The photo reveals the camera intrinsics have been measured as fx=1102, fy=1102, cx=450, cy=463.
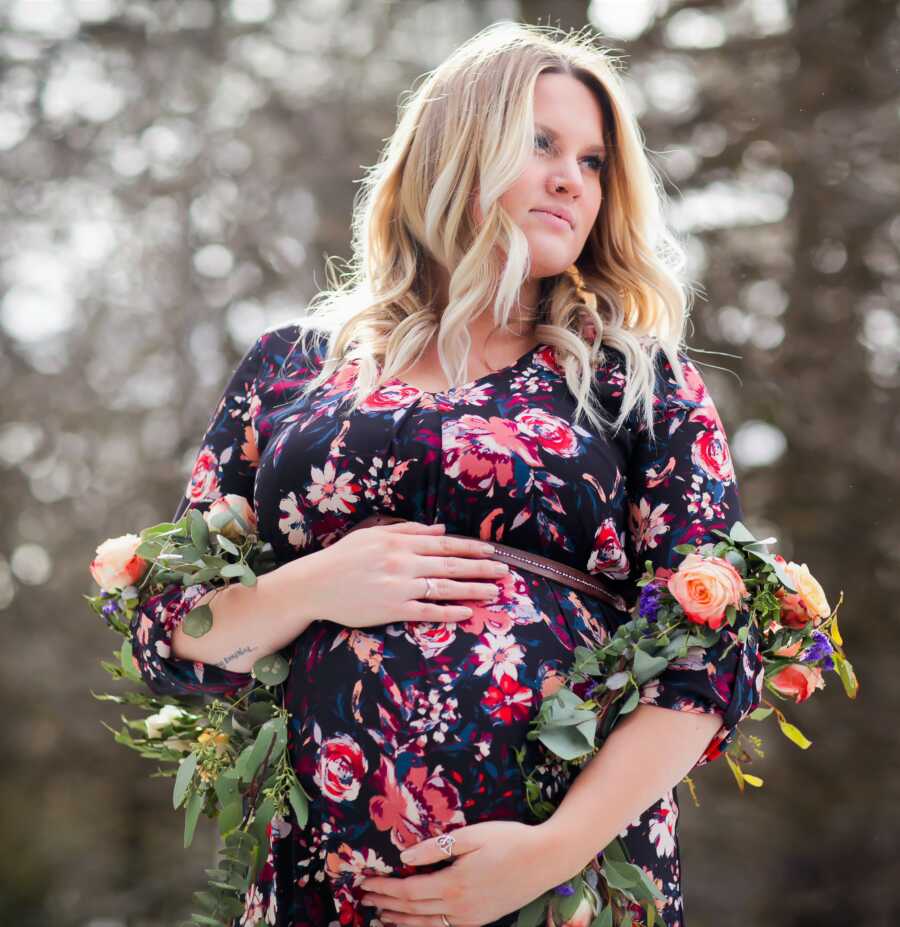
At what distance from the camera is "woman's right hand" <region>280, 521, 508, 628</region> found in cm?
154

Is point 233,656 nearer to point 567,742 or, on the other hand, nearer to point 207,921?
point 207,921

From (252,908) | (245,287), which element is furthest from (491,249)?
(245,287)

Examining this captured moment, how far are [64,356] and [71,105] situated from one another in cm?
99

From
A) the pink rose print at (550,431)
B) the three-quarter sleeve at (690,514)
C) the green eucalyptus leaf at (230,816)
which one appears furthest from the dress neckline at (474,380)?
the green eucalyptus leaf at (230,816)

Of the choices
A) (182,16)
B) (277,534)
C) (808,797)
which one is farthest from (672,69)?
(277,534)

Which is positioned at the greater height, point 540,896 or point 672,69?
point 672,69

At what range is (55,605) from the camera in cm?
446

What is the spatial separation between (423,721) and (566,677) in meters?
0.22

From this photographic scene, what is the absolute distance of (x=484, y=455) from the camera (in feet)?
5.27

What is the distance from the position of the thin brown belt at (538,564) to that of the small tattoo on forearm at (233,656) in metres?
0.24

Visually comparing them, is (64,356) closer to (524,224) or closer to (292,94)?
(292,94)

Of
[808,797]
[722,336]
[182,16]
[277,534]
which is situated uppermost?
[182,16]

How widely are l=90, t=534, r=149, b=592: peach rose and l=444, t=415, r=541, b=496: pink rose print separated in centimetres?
55

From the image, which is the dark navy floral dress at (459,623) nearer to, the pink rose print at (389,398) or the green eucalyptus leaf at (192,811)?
the pink rose print at (389,398)
